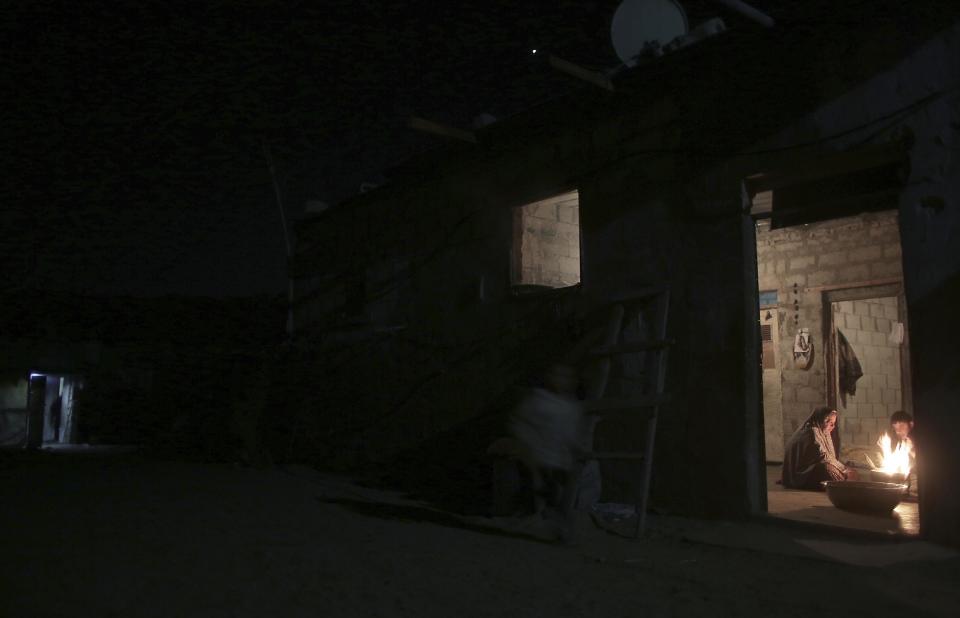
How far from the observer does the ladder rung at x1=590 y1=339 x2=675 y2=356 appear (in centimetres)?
635

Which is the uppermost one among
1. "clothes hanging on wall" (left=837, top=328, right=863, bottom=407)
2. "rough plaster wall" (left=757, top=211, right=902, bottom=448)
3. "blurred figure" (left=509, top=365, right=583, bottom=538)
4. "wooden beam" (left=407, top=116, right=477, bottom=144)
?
"wooden beam" (left=407, top=116, right=477, bottom=144)

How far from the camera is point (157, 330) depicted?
2756cm

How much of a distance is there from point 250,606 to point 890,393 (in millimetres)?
10871

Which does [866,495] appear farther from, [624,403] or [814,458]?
[624,403]

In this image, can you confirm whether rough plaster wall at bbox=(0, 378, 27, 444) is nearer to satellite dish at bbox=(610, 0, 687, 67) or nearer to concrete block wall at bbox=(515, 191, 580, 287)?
concrete block wall at bbox=(515, 191, 580, 287)

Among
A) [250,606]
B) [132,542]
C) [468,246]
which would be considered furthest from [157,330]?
[250,606]

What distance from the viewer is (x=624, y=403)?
20.6 feet

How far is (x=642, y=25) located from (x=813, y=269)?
510 centimetres

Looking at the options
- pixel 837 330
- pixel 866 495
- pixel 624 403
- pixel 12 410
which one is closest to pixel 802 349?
pixel 837 330

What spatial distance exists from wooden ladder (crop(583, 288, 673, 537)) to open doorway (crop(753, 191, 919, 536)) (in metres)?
4.01

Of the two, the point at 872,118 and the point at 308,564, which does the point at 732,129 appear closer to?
the point at 872,118

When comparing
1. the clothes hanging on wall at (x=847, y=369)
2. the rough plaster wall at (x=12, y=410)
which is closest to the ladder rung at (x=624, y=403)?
the clothes hanging on wall at (x=847, y=369)

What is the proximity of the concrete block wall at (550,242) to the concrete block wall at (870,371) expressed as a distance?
474cm


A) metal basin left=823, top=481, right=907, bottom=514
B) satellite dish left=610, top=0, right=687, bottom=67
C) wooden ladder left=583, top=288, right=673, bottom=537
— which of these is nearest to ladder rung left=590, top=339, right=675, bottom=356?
wooden ladder left=583, top=288, right=673, bottom=537
